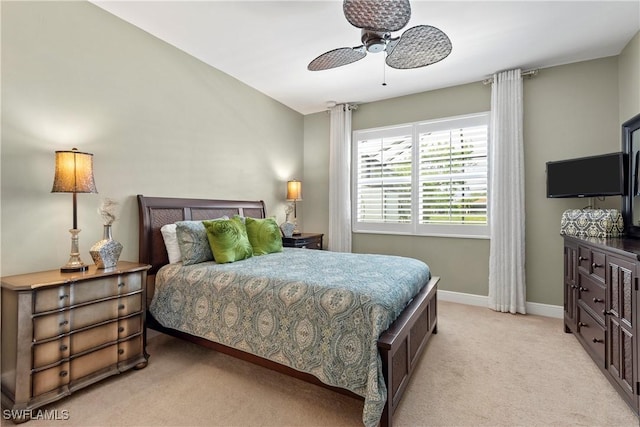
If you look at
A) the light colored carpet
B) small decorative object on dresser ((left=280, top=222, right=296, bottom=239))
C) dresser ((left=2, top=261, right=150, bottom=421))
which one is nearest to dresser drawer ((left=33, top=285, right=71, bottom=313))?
dresser ((left=2, top=261, right=150, bottom=421))

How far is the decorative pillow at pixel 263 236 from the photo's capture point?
3.07 meters

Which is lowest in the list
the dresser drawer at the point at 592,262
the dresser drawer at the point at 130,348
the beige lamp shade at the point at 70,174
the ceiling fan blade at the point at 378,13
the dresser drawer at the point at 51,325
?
the dresser drawer at the point at 130,348

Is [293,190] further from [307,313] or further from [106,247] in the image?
[307,313]

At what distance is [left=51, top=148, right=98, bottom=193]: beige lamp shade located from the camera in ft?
6.51

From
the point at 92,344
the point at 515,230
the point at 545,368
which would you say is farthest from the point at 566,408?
the point at 92,344

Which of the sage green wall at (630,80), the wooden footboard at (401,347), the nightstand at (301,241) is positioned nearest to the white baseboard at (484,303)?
the wooden footboard at (401,347)

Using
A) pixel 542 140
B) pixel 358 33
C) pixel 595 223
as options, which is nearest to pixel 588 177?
pixel 595 223

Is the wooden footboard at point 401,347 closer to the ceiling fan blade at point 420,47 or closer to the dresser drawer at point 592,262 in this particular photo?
the dresser drawer at point 592,262

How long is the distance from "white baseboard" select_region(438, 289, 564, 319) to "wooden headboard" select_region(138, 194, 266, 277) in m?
3.21

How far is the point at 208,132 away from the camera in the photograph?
3412mm

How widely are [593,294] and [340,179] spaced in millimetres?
3200

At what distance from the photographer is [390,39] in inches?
87.2

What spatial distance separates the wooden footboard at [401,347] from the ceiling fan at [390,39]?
186cm

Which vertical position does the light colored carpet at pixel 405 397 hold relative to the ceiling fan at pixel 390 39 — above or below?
below
